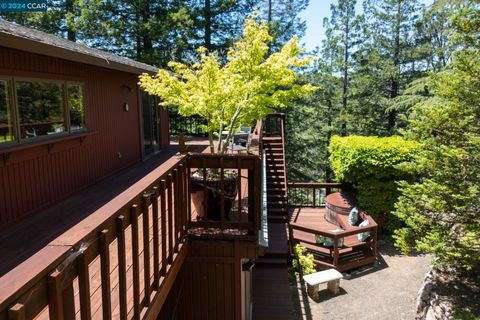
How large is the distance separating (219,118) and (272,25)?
16.0 meters

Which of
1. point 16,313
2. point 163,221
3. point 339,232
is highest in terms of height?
point 16,313

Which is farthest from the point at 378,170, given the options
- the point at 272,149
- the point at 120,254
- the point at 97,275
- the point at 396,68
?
the point at 396,68

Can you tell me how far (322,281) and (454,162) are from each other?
145 inches

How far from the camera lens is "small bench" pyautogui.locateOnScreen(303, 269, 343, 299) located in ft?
26.7

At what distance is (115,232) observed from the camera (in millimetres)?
2119

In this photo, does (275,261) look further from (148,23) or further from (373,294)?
(148,23)

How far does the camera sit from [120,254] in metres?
2.20

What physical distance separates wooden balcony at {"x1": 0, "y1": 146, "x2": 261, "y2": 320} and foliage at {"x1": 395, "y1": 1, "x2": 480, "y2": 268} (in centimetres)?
367

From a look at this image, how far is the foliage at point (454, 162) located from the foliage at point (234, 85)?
8.21 feet

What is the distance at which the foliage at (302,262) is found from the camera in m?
9.11

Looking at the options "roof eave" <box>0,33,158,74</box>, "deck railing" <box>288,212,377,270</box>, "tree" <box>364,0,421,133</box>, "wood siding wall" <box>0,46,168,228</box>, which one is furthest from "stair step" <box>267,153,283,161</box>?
"tree" <box>364,0,421,133</box>

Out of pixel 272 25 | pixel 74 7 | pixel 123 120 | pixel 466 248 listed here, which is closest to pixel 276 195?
pixel 123 120

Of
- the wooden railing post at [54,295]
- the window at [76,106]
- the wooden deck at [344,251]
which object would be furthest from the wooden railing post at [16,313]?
the wooden deck at [344,251]

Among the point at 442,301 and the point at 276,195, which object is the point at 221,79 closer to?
the point at 442,301
